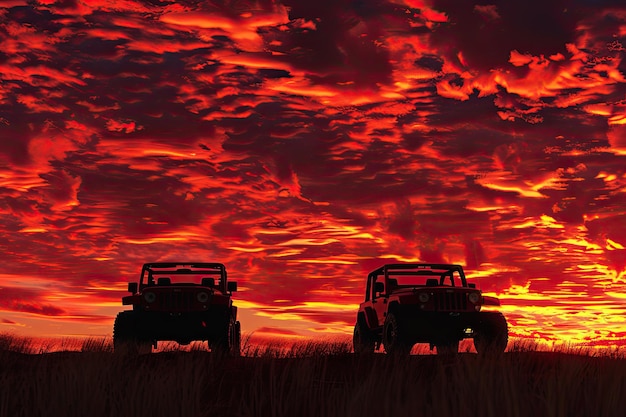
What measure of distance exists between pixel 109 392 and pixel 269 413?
1.86 metres

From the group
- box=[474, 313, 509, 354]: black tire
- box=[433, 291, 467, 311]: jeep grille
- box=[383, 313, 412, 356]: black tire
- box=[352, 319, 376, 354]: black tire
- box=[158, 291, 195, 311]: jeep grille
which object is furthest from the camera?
box=[352, 319, 376, 354]: black tire

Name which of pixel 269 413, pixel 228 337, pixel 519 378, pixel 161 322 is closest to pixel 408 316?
pixel 228 337

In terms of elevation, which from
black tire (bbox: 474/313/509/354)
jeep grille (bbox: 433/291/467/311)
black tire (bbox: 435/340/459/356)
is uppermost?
jeep grille (bbox: 433/291/467/311)

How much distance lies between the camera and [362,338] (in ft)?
62.5

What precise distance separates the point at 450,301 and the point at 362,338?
11.1ft

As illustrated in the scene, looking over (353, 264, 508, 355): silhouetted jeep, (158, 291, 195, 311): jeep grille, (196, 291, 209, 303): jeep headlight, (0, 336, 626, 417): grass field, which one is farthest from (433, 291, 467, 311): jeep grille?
(0, 336, 626, 417): grass field

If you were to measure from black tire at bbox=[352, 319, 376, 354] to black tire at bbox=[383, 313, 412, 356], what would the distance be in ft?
8.01

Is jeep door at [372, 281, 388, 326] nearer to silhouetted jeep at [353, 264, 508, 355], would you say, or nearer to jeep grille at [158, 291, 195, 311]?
silhouetted jeep at [353, 264, 508, 355]

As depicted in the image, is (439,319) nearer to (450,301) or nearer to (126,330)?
(450,301)

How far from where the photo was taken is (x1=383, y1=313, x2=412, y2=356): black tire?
15.4 metres

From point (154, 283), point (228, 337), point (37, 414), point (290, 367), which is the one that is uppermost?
point (154, 283)

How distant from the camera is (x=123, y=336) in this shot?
16250 mm

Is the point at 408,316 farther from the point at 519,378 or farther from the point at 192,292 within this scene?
the point at 519,378

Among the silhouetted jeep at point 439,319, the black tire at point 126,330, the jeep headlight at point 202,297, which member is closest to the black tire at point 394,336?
the silhouetted jeep at point 439,319
